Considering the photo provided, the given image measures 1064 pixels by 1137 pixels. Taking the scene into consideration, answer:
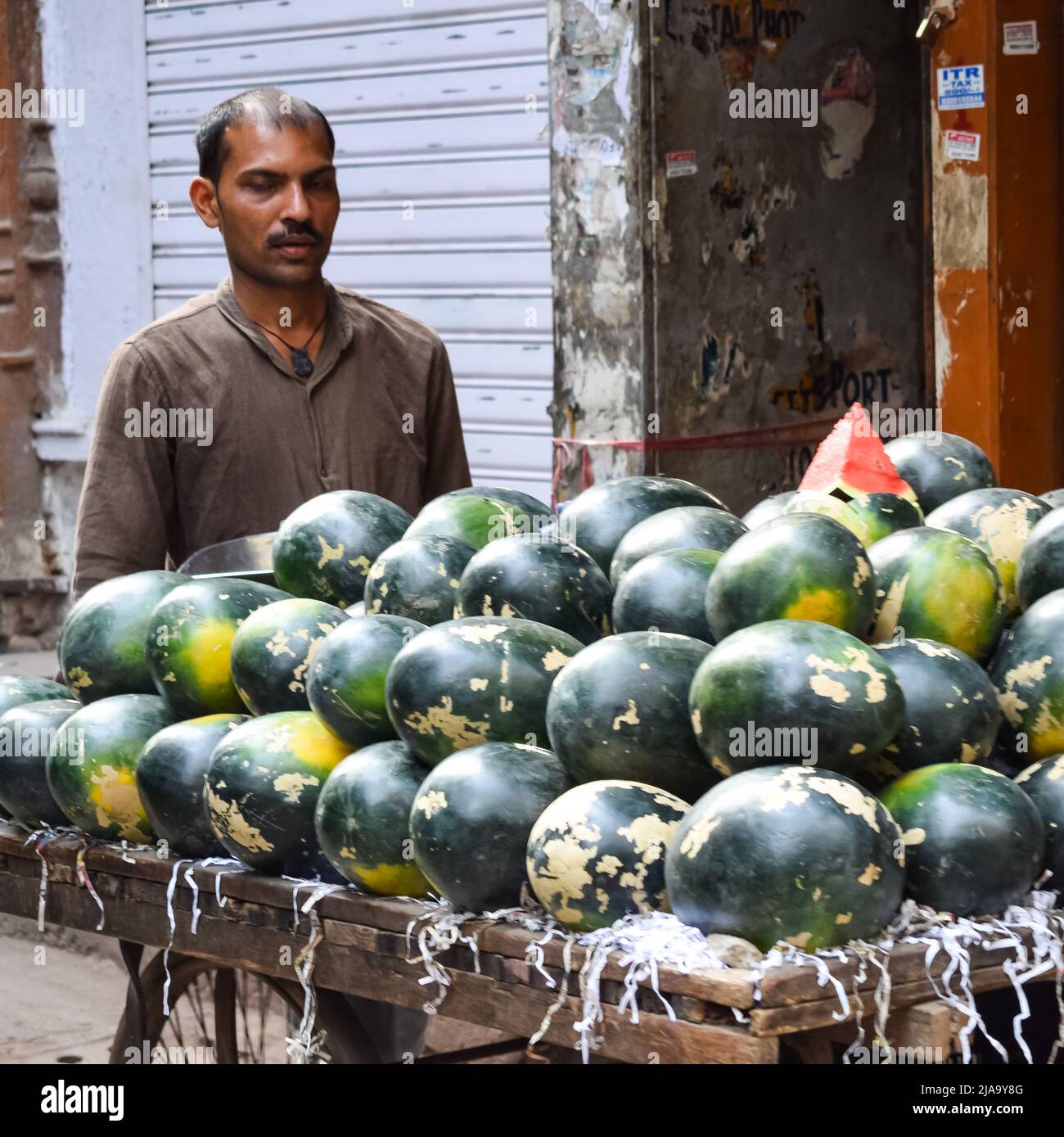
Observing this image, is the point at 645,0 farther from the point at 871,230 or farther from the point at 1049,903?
the point at 1049,903

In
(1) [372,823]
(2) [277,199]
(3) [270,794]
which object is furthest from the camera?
(2) [277,199]

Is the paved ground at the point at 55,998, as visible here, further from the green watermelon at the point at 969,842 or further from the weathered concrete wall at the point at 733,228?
the green watermelon at the point at 969,842

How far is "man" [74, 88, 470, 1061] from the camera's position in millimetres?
3789

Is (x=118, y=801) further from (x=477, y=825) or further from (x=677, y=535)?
(x=677, y=535)

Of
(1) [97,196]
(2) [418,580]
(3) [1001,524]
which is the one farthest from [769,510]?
(1) [97,196]

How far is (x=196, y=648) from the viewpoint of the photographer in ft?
8.52

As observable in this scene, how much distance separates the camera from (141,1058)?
294 centimetres

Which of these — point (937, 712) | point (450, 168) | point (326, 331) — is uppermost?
point (450, 168)

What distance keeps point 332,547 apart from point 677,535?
60 cm

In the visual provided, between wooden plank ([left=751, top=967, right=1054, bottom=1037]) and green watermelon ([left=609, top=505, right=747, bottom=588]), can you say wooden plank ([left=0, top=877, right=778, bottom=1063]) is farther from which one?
green watermelon ([left=609, top=505, right=747, bottom=588])

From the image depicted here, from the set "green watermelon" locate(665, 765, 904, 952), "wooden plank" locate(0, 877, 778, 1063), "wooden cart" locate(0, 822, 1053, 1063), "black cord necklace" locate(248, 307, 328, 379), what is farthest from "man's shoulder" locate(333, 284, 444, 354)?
"green watermelon" locate(665, 765, 904, 952)

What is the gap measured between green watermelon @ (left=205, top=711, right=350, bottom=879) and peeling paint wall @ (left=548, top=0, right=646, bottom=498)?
3190mm

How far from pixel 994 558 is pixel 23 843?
159 cm

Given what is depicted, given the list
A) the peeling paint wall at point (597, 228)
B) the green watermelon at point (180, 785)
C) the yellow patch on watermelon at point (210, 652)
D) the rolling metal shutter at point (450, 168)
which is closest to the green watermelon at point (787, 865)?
the green watermelon at point (180, 785)
